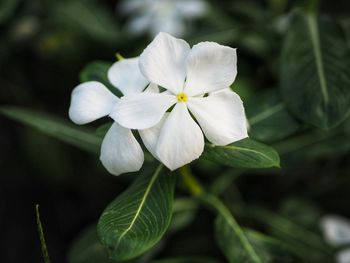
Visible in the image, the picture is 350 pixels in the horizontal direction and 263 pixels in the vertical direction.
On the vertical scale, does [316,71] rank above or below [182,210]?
above

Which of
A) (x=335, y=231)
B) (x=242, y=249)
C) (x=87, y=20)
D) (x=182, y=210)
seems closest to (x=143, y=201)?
(x=242, y=249)

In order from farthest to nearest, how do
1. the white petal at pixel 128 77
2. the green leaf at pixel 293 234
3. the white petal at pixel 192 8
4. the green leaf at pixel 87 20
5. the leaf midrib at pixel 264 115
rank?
the green leaf at pixel 87 20 → the white petal at pixel 192 8 → the green leaf at pixel 293 234 → the leaf midrib at pixel 264 115 → the white petal at pixel 128 77

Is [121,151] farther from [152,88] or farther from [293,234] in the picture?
[293,234]

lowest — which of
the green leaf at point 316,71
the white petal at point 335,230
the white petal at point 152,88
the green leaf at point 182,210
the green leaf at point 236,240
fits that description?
the white petal at point 335,230

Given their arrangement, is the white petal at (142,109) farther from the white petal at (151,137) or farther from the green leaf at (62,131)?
the green leaf at (62,131)

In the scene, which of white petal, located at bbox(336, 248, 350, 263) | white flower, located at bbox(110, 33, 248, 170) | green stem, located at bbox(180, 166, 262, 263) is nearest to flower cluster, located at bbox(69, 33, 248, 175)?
white flower, located at bbox(110, 33, 248, 170)

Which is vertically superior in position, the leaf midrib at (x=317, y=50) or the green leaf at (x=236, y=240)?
the leaf midrib at (x=317, y=50)

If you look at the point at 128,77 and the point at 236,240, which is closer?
the point at 128,77

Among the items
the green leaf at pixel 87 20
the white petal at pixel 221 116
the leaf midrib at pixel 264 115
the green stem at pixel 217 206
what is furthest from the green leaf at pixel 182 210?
the green leaf at pixel 87 20
